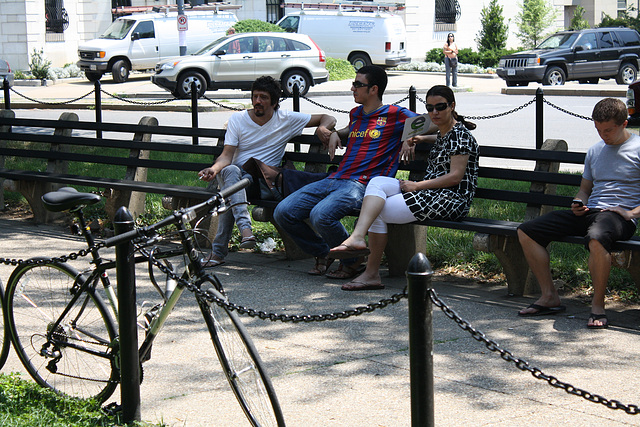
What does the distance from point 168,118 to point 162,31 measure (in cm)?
1259

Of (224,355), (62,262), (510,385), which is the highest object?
(62,262)

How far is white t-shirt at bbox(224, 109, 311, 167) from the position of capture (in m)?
7.62

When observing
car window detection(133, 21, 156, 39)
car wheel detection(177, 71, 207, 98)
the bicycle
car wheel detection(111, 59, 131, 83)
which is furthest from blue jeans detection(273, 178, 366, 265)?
car window detection(133, 21, 156, 39)

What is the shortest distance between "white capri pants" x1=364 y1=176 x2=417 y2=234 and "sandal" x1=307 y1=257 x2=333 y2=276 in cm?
63

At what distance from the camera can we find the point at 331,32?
31.4 metres

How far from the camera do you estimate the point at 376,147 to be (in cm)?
695

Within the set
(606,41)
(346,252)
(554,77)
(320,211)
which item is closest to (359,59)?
(554,77)

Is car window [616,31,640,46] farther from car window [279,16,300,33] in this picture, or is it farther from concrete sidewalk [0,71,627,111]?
car window [279,16,300,33]

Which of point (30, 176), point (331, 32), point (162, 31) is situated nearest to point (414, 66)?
point (331, 32)

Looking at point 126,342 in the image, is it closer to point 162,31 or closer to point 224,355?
point 224,355

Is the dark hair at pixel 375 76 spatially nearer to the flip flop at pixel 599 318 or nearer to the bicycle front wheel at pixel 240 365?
the flip flop at pixel 599 318

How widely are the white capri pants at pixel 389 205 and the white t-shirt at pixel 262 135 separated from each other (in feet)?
4.56

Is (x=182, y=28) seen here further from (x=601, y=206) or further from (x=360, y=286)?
(x=601, y=206)

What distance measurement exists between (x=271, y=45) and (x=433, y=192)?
18644mm
